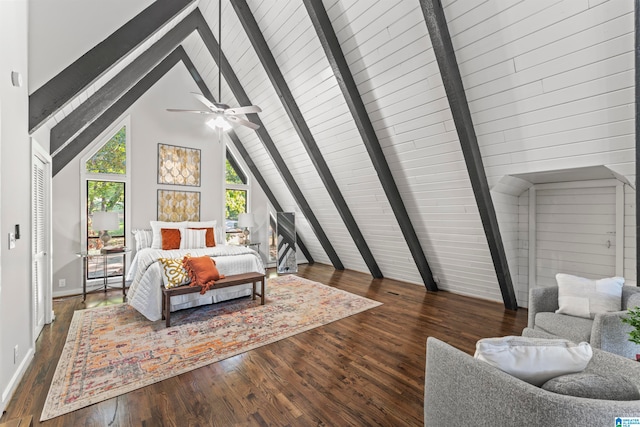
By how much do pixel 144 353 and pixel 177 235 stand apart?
2499mm

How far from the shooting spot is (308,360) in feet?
8.16

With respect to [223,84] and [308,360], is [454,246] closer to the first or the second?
[308,360]

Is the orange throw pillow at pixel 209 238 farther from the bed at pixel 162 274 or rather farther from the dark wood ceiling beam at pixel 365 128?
the dark wood ceiling beam at pixel 365 128

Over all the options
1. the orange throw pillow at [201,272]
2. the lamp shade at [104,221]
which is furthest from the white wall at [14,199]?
the lamp shade at [104,221]

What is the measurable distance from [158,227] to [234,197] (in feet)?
5.56

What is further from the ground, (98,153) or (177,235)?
(98,153)

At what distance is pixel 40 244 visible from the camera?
296 centimetres

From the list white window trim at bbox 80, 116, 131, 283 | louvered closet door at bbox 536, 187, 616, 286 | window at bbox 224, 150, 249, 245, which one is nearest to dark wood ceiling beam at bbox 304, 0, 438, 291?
louvered closet door at bbox 536, 187, 616, 286

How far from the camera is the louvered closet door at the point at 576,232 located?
3.20 m

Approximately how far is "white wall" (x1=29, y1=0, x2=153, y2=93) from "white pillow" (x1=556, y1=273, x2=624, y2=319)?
14.5ft

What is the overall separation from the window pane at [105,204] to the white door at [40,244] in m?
1.32

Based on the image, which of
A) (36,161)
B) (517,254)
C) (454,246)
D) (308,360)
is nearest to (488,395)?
(308,360)

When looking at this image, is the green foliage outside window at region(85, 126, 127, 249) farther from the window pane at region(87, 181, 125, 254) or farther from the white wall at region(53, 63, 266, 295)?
the white wall at region(53, 63, 266, 295)

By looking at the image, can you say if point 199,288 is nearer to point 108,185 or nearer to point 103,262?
point 103,262
